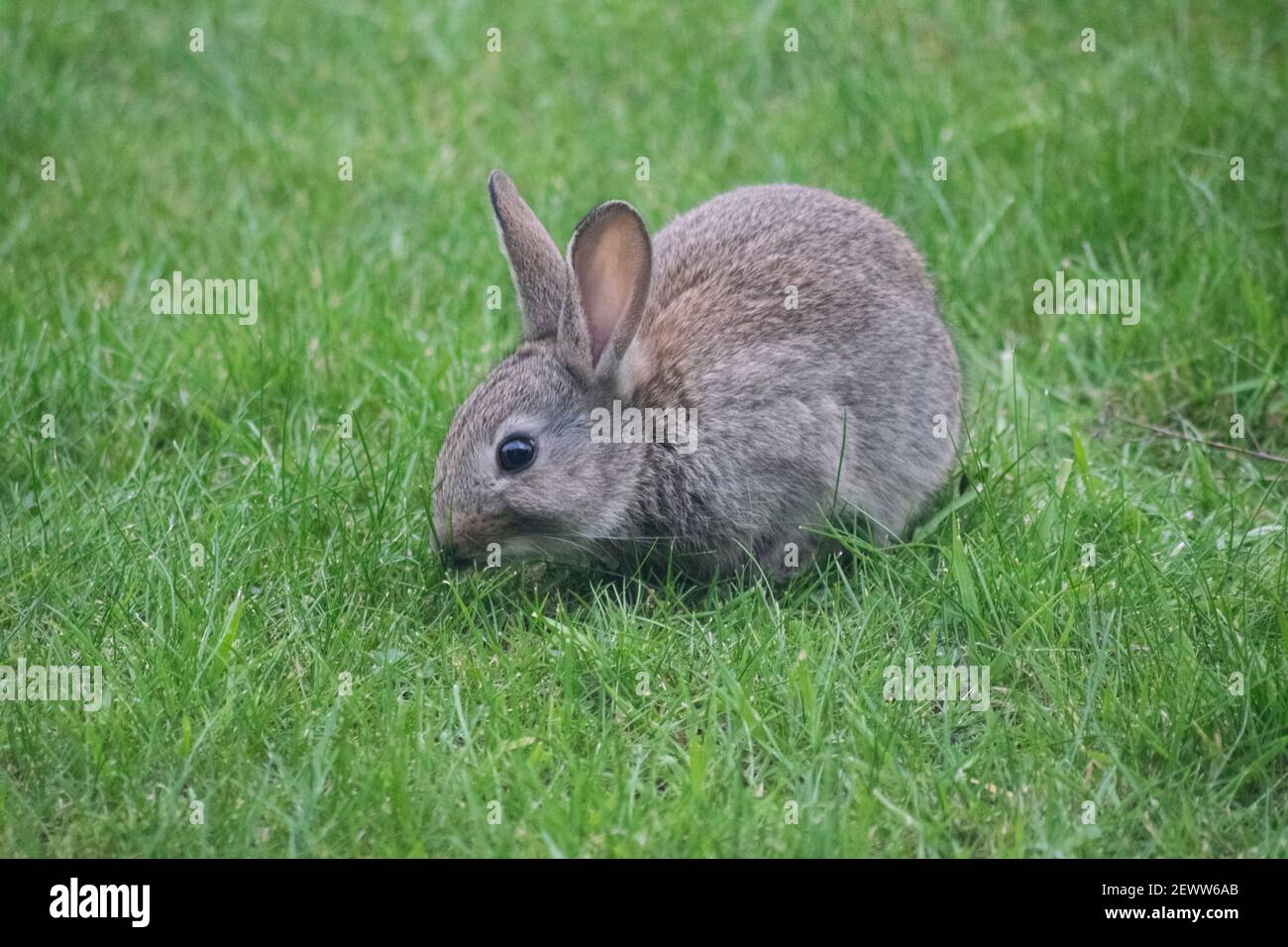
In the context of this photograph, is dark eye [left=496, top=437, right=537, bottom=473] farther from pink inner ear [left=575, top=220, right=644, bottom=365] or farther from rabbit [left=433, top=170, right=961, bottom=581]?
pink inner ear [left=575, top=220, right=644, bottom=365]

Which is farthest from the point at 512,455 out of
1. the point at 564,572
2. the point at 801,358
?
the point at 801,358

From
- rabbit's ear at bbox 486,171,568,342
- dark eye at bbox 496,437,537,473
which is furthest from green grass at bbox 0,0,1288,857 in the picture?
rabbit's ear at bbox 486,171,568,342

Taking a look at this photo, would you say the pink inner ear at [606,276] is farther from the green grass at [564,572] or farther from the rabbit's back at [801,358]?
the green grass at [564,572]

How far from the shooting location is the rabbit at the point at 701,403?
5000 millimetres

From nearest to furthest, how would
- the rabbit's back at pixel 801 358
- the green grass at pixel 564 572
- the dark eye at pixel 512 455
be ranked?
the green grass at pixel 564 572, the dark eye at pixel 512 455, the rabbit's back at pixel 801 358

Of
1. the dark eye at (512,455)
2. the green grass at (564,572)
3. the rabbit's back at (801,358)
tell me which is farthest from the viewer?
the rabbit's back at (801,358)

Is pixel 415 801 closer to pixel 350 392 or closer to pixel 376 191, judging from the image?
pixel 350 392

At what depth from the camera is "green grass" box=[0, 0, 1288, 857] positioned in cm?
398

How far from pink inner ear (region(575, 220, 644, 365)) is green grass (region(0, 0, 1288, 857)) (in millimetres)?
860

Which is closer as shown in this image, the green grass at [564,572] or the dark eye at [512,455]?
the green grass at [564,572]

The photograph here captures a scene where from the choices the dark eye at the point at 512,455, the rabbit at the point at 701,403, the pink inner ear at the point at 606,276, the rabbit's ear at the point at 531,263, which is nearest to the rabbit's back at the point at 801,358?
the rabbit at the point at 701,403

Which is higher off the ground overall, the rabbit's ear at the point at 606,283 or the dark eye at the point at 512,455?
the rabbit's ear at the point at 606,283

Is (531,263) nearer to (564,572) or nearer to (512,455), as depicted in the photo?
(512,455)
